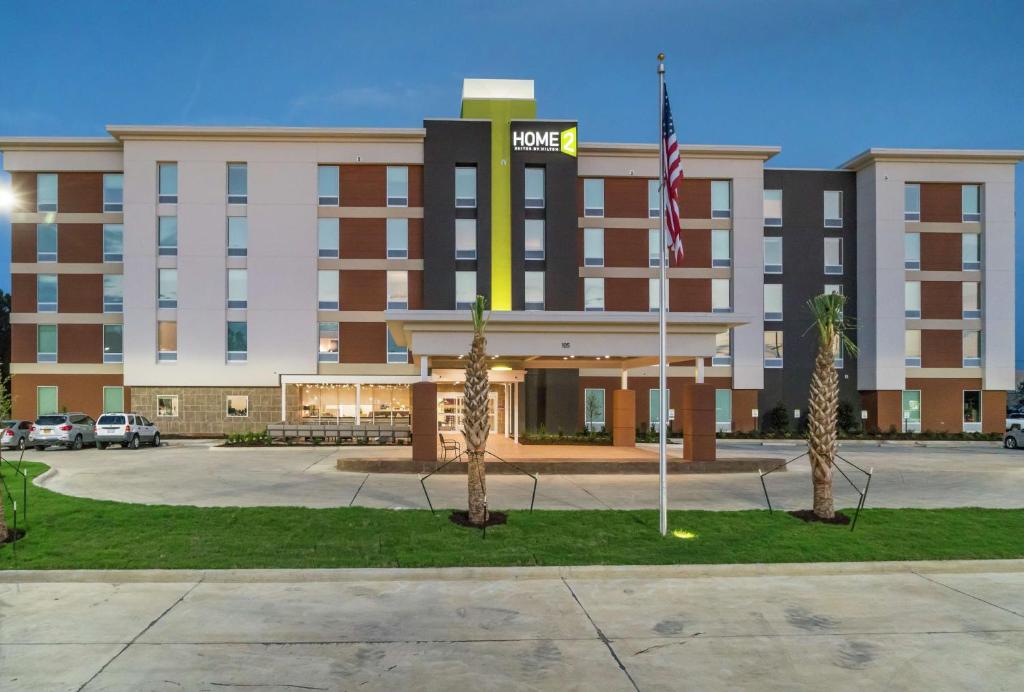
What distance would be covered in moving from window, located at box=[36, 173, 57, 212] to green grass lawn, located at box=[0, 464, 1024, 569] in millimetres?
34444

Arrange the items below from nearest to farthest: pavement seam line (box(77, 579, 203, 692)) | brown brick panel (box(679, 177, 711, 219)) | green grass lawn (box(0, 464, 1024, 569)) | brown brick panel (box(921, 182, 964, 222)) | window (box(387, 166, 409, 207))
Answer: pavement seam line (box(77, 579, 203, 692)) → green grass lawn (box(0, 464, 1024, 569)) → window (box(387, 166, 409, 207)) → brown brick panel (box(679, 177, 711, 219)) → brown brick panel (box(921, 182, 964, 222))

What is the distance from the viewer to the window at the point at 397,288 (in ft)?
134

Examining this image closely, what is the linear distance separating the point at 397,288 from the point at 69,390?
20062 mm

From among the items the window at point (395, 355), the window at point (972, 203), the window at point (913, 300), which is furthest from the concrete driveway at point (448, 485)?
the window at point (972, 203)

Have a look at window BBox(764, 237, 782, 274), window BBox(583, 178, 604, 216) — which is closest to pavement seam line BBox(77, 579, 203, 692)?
window BBox(583, 178, 604, 216)

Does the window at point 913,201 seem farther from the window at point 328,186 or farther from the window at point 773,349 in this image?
the window at point 328,186

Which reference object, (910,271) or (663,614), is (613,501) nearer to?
(663,614)

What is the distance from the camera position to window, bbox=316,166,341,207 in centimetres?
4081

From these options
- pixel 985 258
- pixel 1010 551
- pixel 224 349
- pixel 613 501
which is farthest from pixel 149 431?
pixel 985 258

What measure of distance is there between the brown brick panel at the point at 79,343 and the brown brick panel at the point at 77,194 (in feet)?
22.5

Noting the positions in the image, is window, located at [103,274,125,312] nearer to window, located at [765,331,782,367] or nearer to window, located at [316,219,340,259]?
window, located at [316,219,340,259]

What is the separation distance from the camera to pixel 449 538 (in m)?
11.6

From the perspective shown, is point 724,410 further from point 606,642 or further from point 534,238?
point 606,642

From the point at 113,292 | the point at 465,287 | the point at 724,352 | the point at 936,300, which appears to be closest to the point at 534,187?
the point at 465,287
